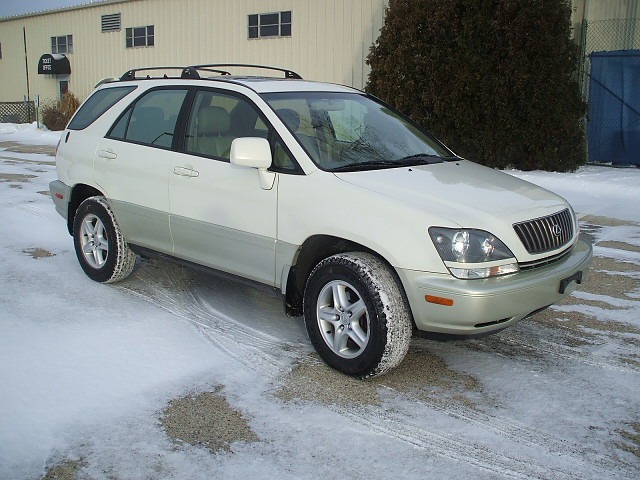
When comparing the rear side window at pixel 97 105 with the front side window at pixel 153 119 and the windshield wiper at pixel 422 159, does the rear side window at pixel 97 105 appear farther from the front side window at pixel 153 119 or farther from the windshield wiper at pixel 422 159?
the windshield wiper at pixel 422 159

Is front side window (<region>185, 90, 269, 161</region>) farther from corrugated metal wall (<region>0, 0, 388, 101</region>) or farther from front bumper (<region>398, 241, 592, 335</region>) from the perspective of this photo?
corrugated metal wall (<region>0, 0, 388, 101</region>)

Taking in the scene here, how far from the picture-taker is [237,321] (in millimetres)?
4934

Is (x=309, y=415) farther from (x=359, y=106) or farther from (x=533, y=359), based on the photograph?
(x=359, y=106)

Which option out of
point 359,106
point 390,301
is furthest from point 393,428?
point 359,106

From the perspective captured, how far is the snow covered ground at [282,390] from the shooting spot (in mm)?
3113

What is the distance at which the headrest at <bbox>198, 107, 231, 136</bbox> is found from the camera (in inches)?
189

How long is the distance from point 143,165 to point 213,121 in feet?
2.36

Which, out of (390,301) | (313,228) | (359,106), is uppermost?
(359,106)

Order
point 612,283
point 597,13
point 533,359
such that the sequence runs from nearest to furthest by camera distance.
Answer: point 533,359 < point 612,283 < point 597,13

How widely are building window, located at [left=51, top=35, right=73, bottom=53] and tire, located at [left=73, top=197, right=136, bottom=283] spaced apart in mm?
22369

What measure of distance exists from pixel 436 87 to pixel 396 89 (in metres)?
0.83

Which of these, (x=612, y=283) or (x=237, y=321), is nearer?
(x=237, y=321)

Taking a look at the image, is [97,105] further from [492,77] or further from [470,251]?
[492,77]

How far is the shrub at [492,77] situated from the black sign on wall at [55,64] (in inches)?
647
